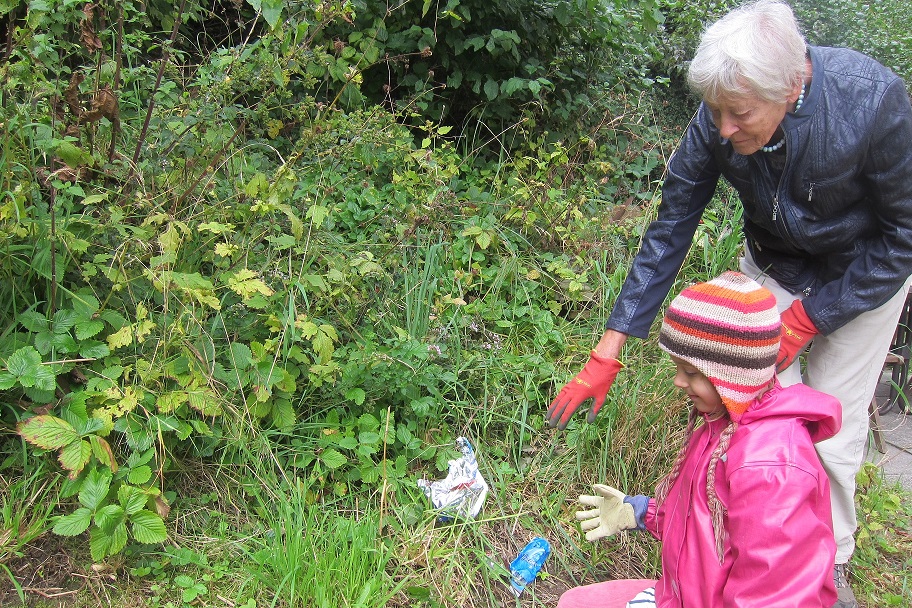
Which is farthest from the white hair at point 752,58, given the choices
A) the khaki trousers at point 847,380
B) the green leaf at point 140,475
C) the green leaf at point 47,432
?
the green leaf at point 47,432

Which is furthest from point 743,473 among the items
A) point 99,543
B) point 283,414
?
point 99,543

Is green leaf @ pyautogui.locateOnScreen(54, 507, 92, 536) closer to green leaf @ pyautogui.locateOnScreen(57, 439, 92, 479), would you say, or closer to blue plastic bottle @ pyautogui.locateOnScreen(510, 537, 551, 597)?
green leaf @ pyautogui.locateOnScreen(57, 439, 92, 479)

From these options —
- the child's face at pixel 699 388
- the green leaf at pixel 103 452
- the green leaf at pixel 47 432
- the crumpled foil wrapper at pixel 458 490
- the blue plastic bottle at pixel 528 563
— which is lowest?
the blue plastic bottle at pixel 528 563

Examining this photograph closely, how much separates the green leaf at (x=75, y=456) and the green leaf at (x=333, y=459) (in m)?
0.77

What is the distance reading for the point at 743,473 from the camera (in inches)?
66.1

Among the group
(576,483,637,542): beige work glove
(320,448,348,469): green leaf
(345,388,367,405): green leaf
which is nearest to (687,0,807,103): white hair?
(576,483,637,542): beige work glove

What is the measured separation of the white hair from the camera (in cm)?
188

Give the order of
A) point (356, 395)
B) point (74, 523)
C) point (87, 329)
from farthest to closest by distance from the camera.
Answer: point (356, 395) → point (87, 329) → point (74, 523)

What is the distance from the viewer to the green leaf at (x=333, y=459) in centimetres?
269

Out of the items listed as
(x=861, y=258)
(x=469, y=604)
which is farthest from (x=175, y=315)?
(x=861, y=258)

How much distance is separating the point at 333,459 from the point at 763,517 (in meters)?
1.57

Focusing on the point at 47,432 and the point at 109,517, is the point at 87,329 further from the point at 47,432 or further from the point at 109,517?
the point at 109,517

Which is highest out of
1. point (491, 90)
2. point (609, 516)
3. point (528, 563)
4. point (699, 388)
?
point (699, 388)

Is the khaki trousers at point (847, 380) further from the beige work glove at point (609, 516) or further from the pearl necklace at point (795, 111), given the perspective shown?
the beige work glove at point (609, 516)
